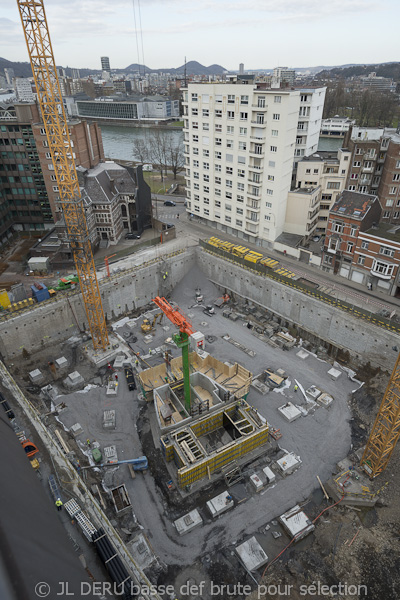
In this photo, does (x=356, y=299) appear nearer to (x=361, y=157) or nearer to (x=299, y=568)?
(x=361, y=157)

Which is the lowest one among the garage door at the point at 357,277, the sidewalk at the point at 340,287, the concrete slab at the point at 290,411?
the concrete slab at the point at 290,411

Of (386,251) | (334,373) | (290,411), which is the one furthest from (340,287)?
(290,411)

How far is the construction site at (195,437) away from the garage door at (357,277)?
5.28m

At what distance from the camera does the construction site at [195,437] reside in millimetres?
19297

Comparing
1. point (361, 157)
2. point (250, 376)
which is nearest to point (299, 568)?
point (250, 376)

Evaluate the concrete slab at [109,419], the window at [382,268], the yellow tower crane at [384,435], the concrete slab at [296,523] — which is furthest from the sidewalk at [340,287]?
the concrete slab at [109,419]

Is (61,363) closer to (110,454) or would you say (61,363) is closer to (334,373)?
(110,454)

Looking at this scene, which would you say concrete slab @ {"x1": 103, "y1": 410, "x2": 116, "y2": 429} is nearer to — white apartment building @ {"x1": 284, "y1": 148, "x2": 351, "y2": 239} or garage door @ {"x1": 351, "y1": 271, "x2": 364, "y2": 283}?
garage door @ {"x1": 351, "y1": 271, "x2": 364, "y2": 283}

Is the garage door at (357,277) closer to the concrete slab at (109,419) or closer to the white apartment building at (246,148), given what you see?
the white apartment building at (246,148)

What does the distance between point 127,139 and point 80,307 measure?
118672mm

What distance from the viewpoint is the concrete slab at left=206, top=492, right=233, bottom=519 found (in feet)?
82.1

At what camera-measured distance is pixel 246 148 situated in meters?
47.0

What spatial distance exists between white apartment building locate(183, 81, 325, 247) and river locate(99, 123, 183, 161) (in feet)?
213

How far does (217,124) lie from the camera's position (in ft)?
160
